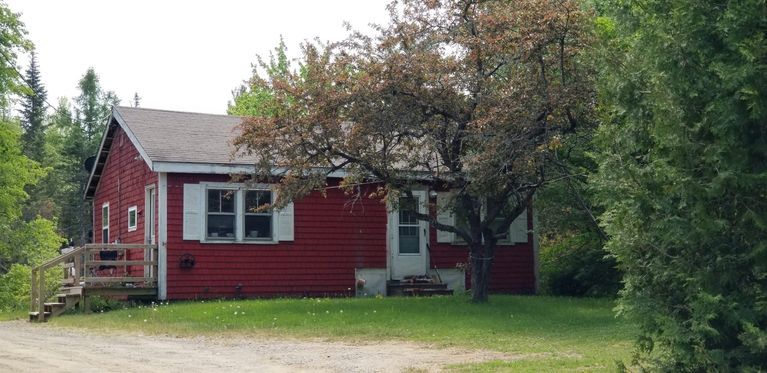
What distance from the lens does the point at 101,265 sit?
20953 mm

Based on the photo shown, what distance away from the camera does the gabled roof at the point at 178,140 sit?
21031mm

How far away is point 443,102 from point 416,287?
22.6 feet

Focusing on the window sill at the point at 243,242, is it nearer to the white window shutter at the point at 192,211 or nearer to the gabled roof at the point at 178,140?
the white window shutter at the point at 192,211

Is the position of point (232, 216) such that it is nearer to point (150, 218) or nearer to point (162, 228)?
point (162, 228)

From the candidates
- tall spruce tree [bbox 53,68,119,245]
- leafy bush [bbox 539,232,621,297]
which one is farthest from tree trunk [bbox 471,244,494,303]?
tall spruce tree [bbox 53,68,119,245]

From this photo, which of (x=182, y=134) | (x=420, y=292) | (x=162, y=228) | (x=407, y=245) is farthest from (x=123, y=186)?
(x=420, y=292)

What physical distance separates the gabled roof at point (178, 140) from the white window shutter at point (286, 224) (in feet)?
4.84

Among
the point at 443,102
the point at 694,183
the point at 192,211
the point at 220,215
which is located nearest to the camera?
the point at 694,183

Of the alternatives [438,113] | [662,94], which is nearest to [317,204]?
[438,113]

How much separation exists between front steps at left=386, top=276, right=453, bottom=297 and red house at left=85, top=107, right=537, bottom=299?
0.20 metres

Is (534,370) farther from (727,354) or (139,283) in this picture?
(139,283)

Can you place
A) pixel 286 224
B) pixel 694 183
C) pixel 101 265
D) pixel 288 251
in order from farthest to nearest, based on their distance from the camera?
1. pixel 288 251
2. pixel 286 224
3. pixel 101 265
4. pixel 694 183

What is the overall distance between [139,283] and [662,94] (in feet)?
52.4

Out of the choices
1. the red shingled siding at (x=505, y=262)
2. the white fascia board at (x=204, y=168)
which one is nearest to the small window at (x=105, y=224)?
the white fascia board at (x=204, y=168)
